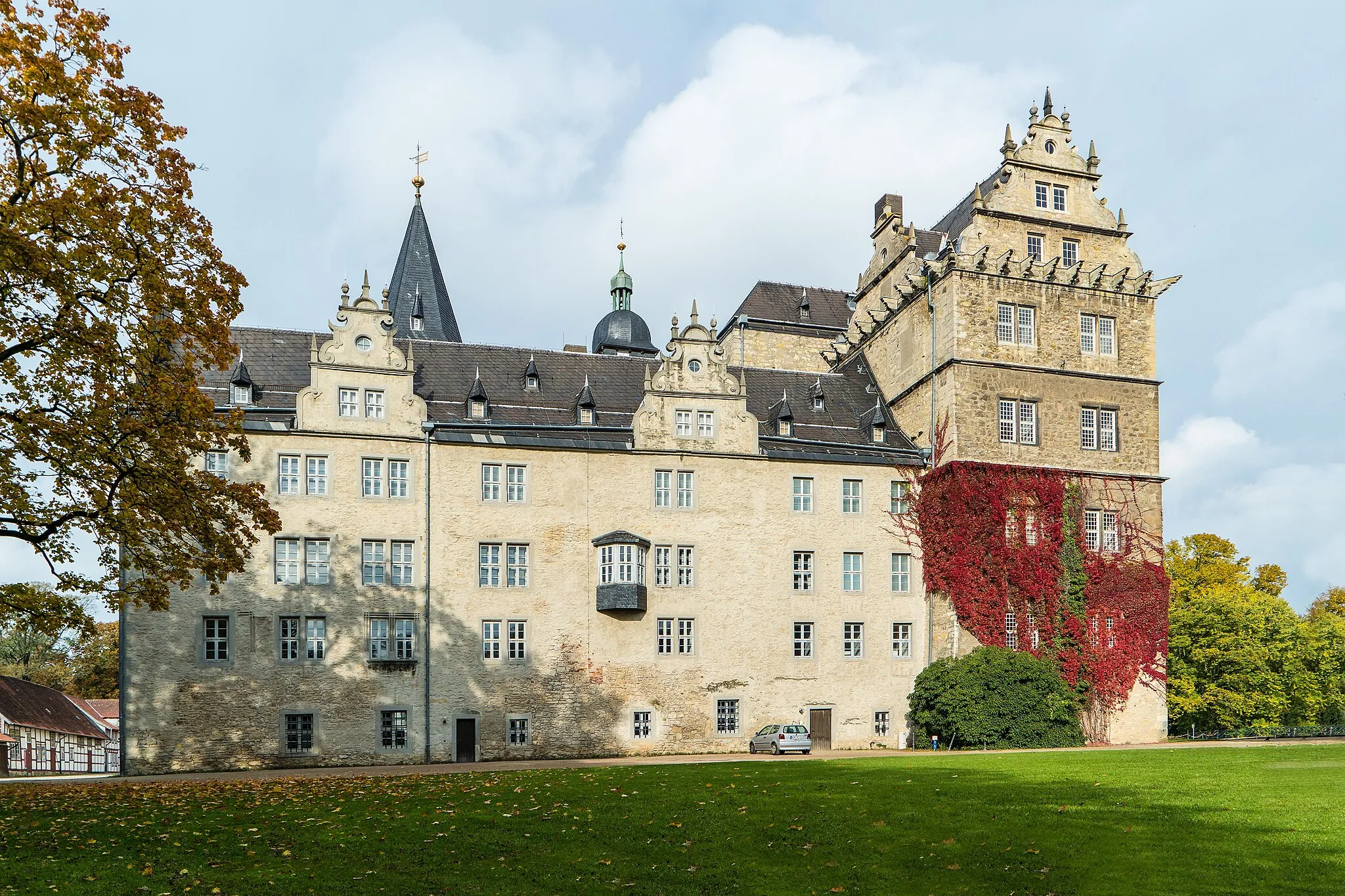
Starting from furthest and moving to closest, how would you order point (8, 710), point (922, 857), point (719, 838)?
point (8, 710)
point (719, 838)
point (922, 857)

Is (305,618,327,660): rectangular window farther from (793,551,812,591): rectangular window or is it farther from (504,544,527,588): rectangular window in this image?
(793,551,812,591): rectangular window

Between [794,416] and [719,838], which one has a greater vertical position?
[794,416]

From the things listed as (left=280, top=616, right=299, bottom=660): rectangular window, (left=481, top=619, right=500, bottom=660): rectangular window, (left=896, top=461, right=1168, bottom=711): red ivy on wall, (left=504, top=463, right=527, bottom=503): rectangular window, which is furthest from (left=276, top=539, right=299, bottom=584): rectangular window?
(left=896, top=461, right=1168, bottom=711): red ivy on wall

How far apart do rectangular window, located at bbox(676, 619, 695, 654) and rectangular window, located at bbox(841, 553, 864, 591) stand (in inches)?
198

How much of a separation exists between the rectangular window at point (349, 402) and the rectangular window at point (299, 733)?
27.9ft

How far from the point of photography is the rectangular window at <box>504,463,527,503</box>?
1377 inches

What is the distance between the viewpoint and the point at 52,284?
1633cm

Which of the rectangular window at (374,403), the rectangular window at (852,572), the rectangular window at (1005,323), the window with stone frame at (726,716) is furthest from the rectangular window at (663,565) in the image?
the rectangular window at (1005,323)

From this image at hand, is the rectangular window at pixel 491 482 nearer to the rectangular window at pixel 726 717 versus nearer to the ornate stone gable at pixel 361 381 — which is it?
the ornate stone gable at pixel 361 381

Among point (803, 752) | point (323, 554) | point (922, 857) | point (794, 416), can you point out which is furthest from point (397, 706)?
point (922, 857)

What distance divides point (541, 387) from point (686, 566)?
24.6 ft

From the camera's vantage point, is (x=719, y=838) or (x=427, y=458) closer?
(x=719, y=838)

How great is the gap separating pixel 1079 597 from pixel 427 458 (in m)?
20.8

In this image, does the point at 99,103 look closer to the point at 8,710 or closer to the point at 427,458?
the point at 427,458
